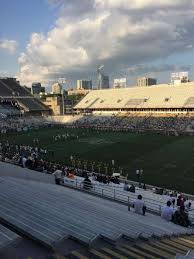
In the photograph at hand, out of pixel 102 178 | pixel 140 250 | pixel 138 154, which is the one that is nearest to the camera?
pixel 140 250

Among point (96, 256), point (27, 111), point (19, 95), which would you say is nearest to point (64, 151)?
point (96, 256)

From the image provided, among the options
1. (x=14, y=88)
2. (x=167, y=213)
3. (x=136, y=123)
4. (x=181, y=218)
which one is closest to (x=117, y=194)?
(x=167, y=213)

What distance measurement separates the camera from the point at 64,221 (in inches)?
344

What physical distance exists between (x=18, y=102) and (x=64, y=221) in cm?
7683

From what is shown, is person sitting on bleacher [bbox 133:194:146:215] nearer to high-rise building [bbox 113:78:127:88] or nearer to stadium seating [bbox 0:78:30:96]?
stadium seating [bbox 0:78:30:96]

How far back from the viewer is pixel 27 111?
80562 millimetres

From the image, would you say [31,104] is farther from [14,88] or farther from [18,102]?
[14,88]

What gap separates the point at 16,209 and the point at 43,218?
2.86ft

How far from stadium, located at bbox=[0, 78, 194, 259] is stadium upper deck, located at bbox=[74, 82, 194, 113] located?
0.23 metres

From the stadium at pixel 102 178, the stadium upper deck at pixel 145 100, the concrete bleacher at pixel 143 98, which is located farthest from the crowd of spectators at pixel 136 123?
the concrete bleacher at pixel 143 98

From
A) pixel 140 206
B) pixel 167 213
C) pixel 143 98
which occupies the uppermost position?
pixel 143 98

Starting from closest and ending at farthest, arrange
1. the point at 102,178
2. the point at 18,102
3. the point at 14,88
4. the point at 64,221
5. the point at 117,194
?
1. the point at 64,221
2. the point at 117,194
3. the point at 102,178
4. the point at 18,102
5. the point at 14,88

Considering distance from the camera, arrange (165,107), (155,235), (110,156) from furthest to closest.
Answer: (165,107) → (110,156) → (155,235)

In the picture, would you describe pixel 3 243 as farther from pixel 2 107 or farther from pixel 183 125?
pixel 2 107
